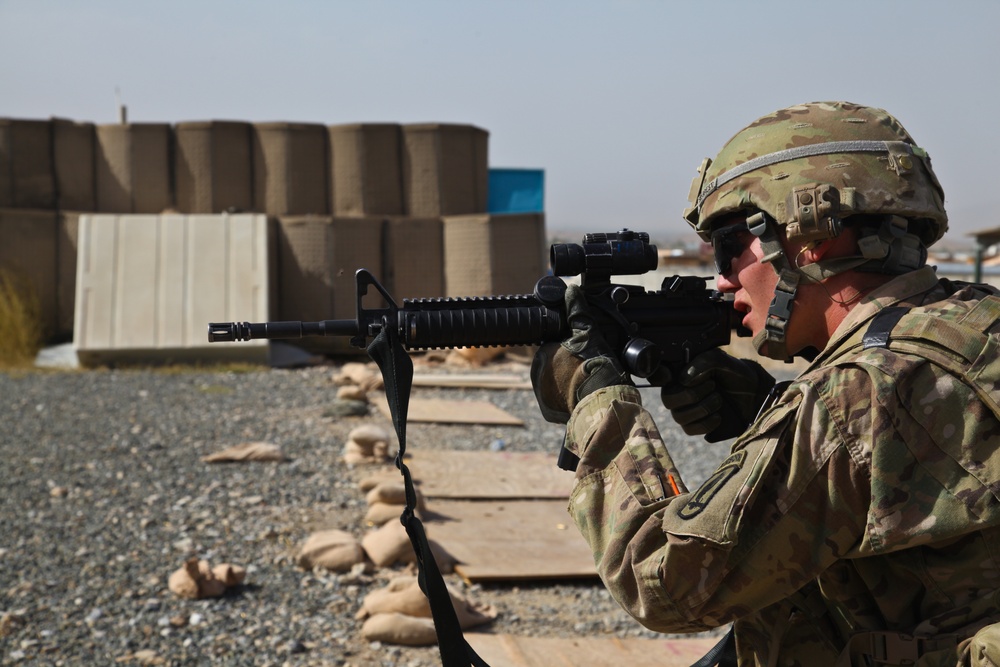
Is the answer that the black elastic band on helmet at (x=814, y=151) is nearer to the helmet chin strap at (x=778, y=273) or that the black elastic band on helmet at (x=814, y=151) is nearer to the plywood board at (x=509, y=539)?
the helmet chin strap at (x=778, y=273)

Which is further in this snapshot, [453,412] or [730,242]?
[453,412]

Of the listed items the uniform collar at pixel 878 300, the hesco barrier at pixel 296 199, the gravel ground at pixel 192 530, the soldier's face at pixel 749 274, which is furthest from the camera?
the hesco barrier at pixel 296 199

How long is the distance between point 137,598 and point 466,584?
1633mm

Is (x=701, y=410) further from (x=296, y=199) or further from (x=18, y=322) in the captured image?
(x=296, y=199)

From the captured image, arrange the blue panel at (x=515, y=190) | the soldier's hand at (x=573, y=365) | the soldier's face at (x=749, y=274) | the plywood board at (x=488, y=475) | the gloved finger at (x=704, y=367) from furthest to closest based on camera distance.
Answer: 1. the blue panel at (x=515, y=190)
2. the plywood board at (x=488, y=475)
3. the gloved finger at (x=704, y=367)
4. the soldier's hand at (x=573, y=365)
5. the soldier's face at (x=749, y=274)

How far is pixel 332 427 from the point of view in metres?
8.87

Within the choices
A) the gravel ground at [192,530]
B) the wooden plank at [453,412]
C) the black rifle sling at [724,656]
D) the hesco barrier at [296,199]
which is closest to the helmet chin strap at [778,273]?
the black rifle sling at [724,656]

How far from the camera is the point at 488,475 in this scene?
7172mm

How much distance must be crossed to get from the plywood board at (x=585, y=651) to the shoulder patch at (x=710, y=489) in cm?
230

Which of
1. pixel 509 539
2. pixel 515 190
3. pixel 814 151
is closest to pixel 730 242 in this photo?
pixel 814 151

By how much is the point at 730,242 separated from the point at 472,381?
32.4 feet

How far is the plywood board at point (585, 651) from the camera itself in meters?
3.89

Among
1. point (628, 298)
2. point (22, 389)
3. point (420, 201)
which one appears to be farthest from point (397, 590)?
point (420, 201)

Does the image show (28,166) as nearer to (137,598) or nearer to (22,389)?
(22,389)
